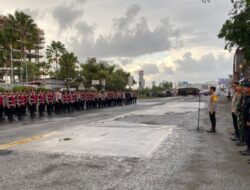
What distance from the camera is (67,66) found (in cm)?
8194

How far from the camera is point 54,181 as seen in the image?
677cm

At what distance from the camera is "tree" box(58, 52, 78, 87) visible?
81.9 m

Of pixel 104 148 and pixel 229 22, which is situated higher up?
pixel 229 22

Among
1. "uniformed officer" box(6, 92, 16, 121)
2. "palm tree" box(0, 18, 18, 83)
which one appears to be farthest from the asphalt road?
"palm tree" box(0, 18, 18, 83)

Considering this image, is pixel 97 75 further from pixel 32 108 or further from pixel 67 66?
pixel 32 108

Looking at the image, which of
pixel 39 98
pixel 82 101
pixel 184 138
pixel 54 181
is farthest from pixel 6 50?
pixel 54 181

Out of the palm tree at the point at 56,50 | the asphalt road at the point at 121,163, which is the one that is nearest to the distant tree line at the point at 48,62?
the palm tree at the point at 56,50

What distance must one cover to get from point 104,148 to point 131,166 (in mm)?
2249

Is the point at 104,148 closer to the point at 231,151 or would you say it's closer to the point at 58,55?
the point at 231,151

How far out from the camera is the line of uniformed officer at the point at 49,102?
2330 centimetres

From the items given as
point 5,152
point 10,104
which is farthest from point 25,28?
point 5,152

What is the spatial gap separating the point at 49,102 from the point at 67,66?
54.6m

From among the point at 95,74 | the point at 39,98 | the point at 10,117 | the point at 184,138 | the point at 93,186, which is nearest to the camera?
the point at 93,186

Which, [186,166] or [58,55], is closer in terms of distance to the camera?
[186,166]
